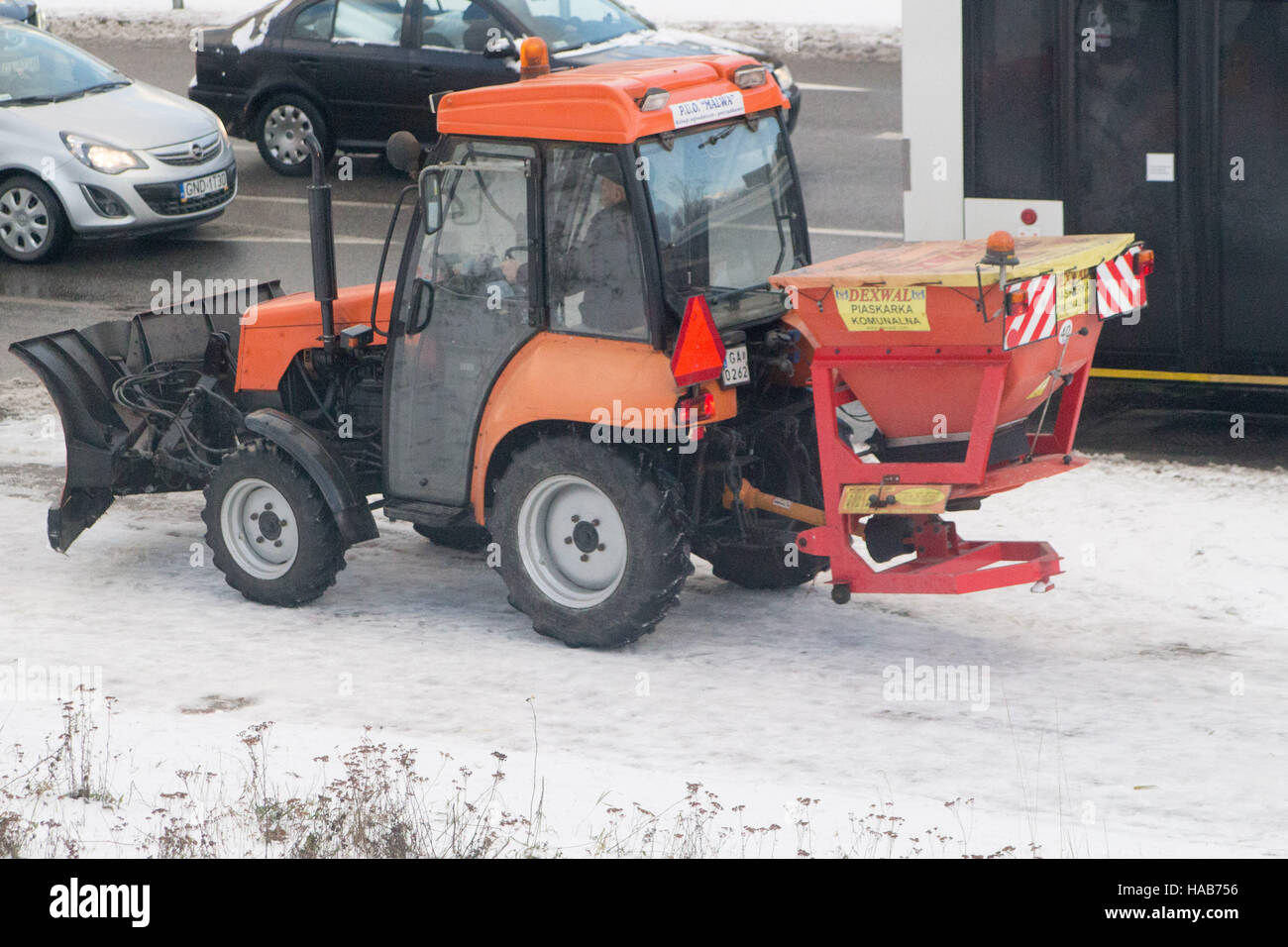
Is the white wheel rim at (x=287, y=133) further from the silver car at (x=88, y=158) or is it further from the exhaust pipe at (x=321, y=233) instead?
the exhaust pipe at (x=321, y=233)

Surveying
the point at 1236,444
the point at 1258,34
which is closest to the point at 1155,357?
the point at 1236,444

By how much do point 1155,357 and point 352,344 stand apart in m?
4.56

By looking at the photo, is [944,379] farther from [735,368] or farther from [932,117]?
[932,117]

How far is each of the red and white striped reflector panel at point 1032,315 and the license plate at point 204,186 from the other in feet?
29.8

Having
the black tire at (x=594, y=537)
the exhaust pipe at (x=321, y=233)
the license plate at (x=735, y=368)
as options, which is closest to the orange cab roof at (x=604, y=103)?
the exhaust pipe at (x=321, y=233)

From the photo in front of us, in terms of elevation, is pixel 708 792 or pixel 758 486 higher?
pixel 758 486

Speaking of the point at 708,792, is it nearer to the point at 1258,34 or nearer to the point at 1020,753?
the point at 1020,753

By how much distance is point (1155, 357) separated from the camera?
9.82 meters

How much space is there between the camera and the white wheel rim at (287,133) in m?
16.1

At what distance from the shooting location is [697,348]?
21.8 ft

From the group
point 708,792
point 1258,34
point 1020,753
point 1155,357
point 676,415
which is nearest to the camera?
point 708,792

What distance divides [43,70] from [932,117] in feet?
26.0

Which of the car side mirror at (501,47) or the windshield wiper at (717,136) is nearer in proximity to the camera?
the windshield wiper at (717,136)

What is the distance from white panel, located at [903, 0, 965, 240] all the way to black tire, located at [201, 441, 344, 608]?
160 inches
